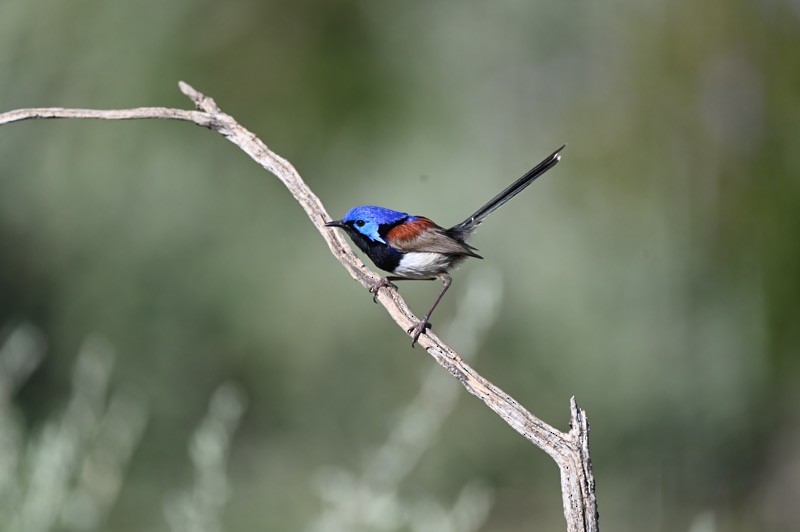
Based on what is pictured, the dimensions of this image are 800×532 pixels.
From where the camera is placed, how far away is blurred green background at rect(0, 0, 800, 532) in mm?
7273

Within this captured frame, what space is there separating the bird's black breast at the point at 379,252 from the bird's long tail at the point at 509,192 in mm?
436

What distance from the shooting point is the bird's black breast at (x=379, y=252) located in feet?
10.7

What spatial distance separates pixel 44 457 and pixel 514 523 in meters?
4.60

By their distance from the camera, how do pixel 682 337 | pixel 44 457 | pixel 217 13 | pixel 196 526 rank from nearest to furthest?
pixel 196 526 < pixel 44 457 < pixel 682 337 < pixel 217 13

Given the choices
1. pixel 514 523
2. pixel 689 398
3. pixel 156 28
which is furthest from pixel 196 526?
pixel 156 28

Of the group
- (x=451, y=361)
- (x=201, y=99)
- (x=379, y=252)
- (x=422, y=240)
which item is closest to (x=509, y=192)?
(x=422, y=240)

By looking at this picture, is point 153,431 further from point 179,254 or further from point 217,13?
point 217,13

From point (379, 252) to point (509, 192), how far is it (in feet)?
1.64

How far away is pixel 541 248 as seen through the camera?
741 cm

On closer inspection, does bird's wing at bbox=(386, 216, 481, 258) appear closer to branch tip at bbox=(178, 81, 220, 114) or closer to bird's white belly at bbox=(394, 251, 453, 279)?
bird's white belly at bbox=(394, 251, 453, 279)

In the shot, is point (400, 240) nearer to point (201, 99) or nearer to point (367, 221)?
point (367, 221)

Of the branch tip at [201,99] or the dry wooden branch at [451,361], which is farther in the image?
the branch tip at [201,99]

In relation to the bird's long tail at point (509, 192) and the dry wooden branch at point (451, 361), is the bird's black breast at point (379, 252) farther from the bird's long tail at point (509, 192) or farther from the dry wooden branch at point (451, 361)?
the dry wooden branch at point (451, 361)

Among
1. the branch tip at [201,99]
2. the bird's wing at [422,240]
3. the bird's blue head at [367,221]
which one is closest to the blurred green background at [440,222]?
the bird's wing at [422,240]
